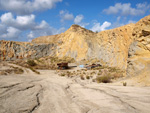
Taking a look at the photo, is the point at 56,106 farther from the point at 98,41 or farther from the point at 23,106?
the point at 98,41

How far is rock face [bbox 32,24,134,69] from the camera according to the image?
26737 mm

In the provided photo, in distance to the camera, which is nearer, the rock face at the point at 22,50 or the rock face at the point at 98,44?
the rock face at the point at 98,44

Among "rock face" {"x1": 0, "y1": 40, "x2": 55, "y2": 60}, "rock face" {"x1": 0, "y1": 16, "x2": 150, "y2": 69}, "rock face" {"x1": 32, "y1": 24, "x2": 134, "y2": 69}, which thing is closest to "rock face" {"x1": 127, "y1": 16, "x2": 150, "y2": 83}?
"rock face" {"x1": 32, "y1": 24, "x2": 134, "y2": 69}

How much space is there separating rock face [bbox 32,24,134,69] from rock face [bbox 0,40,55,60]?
5274mm

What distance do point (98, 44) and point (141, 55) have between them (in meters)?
27.2

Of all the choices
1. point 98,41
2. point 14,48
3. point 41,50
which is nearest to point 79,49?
point 98,41

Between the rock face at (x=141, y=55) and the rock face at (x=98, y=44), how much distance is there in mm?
8194

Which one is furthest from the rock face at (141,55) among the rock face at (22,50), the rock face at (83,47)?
the rock face at (22,50)

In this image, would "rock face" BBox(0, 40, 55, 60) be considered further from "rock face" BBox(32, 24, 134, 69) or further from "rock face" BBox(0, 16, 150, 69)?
"rock face" BBox(32, 24, 134, 69)

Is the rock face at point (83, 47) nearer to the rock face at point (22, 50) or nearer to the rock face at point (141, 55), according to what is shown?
the rock face at point (22, 50)

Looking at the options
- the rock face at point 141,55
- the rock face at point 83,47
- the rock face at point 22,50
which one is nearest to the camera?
the rock face at point 141,55

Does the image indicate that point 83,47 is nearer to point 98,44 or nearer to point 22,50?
A: point 98,44

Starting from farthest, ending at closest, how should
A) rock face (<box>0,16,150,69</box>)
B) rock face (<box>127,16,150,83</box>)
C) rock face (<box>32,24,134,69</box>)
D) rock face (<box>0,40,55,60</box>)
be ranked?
rock face (<box>0,40,55,60</box>)
rock face (<box>0,16,150,69</box>)
rock face (<box>32,24,134,69</box>)
rock face (<box>127,16,150,83</box>)

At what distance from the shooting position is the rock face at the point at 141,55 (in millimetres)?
9291
